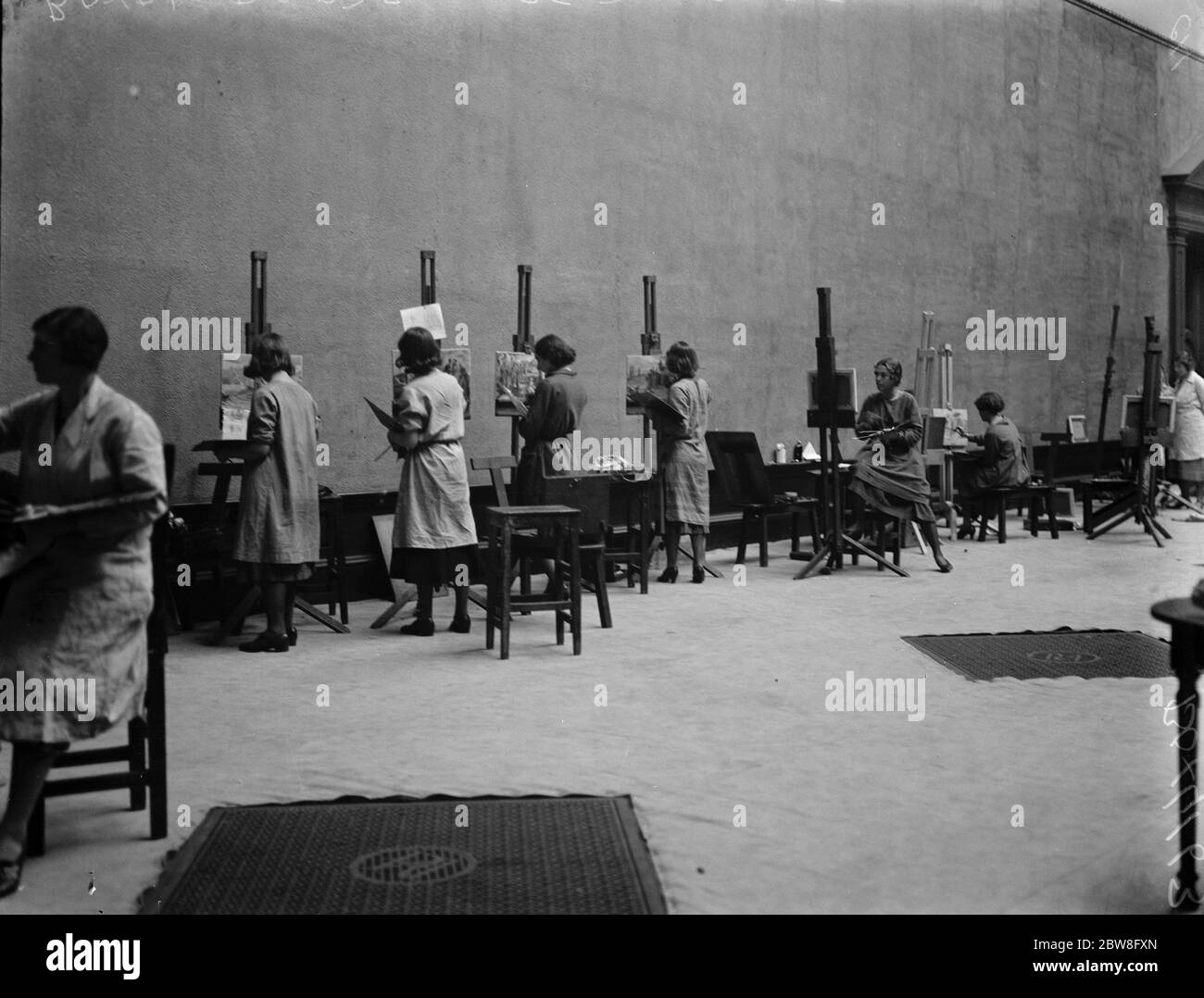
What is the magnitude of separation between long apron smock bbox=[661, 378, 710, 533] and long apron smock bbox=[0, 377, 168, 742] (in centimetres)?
618

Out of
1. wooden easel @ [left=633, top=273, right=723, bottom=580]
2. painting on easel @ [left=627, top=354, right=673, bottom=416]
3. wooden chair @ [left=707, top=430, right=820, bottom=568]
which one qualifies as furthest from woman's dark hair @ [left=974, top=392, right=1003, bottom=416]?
painting on easel @ [left=627, top=354, right=673, bottom=416]

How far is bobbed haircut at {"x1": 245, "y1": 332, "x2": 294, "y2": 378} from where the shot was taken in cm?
686

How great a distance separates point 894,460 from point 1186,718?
7.01 meters

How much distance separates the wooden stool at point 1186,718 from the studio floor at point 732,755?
11 centimetres

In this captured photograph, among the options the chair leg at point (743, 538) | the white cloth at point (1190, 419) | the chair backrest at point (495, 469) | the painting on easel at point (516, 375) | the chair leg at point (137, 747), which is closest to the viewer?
the chair leg at point (137, 747)

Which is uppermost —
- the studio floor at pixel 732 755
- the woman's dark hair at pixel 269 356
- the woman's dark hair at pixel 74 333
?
the woman's dark hair at pixel 269 356

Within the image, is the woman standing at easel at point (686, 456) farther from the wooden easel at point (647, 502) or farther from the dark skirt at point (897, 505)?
the dark skirt at point (897, 505)

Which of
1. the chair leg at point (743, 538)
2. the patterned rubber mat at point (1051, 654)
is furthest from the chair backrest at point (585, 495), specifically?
the chair leg at point (743, 538)

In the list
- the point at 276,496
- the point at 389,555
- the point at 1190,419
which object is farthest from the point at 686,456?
the point at 1190,419

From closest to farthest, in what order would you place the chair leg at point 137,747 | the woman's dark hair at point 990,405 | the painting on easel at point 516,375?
the chair leg at point 137,747 → the painting on easel at point 516,375 → the woman's dark hair at point 990,405

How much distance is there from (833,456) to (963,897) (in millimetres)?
6369

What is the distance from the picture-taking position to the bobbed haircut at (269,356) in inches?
270

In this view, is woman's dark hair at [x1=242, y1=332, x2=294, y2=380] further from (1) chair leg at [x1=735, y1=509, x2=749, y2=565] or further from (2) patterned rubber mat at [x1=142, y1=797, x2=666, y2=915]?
(1) chair leg at [x1=735, y1=509, x2=749, y2=565]

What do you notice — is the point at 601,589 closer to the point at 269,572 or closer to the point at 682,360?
the point at 269,572
